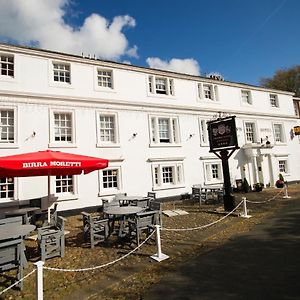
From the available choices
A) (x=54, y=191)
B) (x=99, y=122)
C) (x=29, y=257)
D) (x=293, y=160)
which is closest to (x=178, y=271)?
(x=29, y=257)

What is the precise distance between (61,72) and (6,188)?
779 centimetres

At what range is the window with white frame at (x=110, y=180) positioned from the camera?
16250 millimetres

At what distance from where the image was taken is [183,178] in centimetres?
1938

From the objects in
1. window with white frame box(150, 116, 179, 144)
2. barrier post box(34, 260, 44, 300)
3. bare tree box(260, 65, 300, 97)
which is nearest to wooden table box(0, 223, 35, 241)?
barrier post box(34, 260, 44, 300)

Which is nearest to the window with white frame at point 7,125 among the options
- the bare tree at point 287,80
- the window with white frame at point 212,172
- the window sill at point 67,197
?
the window sill at point 67,197

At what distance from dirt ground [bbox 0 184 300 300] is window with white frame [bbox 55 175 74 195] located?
3442 millimetres

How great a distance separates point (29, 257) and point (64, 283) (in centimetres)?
241

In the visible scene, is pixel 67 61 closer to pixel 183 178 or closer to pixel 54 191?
pixel 54 191

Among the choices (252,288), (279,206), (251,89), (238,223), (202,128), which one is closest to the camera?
(252,288)

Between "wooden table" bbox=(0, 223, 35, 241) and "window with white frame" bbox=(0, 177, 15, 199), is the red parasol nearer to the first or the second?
"wooden table" bbox=(0, 223, 35, 241)

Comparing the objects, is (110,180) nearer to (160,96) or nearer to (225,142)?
(160,96)

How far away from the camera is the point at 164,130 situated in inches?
771

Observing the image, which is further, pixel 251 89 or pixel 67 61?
pixel 251 89

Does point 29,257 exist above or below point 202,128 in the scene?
below
